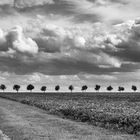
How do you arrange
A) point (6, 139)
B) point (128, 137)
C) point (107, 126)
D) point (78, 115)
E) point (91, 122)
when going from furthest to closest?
point (78, 115) → point (91, 122) → point (107, 126) → point (128, 137) → point (6, 139)

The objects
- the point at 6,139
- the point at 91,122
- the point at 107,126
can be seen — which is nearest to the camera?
the point at 6,139

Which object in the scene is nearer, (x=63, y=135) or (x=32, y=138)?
(x=32, y=138)

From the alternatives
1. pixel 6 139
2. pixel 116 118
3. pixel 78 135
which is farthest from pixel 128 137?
pixel 116 118

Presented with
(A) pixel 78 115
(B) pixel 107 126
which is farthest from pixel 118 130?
(A) pixel 78 115

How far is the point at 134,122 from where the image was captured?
28172 millimetres

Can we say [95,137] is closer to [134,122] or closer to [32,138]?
[32,138]

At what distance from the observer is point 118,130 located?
2547 centimetres

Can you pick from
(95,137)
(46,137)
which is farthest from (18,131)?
(95,137)

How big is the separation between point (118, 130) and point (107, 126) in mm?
2246

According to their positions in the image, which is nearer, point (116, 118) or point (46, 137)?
point (46, 137)

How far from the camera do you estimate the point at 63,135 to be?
72.4 feet

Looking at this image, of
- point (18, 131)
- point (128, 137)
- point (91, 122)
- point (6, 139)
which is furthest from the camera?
point (91, 122)

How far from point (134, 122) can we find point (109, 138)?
777 centimetres

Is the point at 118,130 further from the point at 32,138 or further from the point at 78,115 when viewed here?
the point at 78,115
